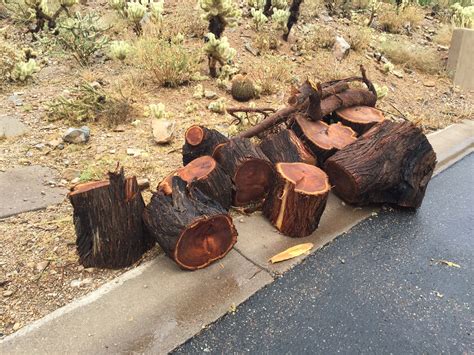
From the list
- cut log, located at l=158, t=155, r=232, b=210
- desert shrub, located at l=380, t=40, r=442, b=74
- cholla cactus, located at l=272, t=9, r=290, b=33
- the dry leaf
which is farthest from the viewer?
desert shrub, located at l=380, t=40, r=442, b=74

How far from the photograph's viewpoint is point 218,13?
227 inches

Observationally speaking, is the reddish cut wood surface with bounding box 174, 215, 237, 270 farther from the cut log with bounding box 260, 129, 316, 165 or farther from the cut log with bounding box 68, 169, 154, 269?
the cut log with bounding box 260, 129, 316, 165

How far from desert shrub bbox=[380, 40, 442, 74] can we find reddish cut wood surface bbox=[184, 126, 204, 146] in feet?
18.1

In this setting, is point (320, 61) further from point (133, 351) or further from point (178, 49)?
point (133, 351)

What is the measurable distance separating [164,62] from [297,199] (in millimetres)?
3028

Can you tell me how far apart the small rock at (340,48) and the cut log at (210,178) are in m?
4.63

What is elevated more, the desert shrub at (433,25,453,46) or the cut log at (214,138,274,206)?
the desert shrub at (433,25,453,46)

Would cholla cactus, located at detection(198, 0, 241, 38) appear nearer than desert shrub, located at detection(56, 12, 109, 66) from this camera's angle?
Yes

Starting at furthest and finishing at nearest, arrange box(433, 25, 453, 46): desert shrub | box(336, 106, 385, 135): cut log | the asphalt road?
box(433, 25, 453, 46): desert shrub < box(336, 106, 385, 135): cut log < the asphalt road

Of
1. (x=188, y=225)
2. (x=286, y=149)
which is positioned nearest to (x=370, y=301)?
(x=188, y=225)

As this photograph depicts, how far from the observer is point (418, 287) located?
2807mm

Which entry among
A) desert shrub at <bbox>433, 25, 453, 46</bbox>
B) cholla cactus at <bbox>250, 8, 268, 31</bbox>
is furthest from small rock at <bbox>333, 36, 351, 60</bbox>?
desert shrub at <bbox>433, 25, 453, 46</bbox>

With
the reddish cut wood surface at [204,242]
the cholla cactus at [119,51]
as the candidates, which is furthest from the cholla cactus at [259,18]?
the reddish cut wood surface at [204,242]

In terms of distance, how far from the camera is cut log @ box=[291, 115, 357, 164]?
12.5 ft
